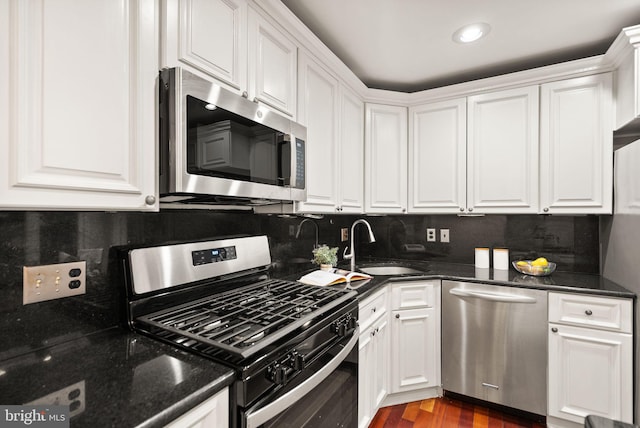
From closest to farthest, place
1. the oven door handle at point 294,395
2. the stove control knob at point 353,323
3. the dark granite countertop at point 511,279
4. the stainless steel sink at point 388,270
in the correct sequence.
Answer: the oven door handle at point 294,395
the stove control knob at point 353,323
the dark granite countertop at point 511,279
the stainless steel sink at point 388,270

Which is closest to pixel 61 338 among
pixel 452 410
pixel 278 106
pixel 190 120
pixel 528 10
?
pixel 190 120

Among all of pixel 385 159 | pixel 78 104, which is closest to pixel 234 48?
pixel 78 104

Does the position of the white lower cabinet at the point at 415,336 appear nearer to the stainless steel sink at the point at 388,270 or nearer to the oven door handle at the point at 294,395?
the stainless steel sink at the point at 388,270

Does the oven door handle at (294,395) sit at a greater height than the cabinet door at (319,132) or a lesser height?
lesser

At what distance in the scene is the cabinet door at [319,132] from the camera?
1.72 metres

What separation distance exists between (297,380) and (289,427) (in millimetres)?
139

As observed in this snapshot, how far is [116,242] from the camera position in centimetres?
113

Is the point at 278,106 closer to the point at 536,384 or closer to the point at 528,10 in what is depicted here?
the point at 528,10

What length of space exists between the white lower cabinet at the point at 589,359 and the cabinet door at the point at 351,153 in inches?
54.1

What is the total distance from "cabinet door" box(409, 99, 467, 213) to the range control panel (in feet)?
5.50

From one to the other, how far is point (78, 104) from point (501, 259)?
266cm

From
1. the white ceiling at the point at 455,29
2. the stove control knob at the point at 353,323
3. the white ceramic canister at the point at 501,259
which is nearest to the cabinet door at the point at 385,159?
the white ceiling at the point at 455,29

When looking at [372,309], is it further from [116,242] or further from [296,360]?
[116,242]

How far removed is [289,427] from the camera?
0.99m
